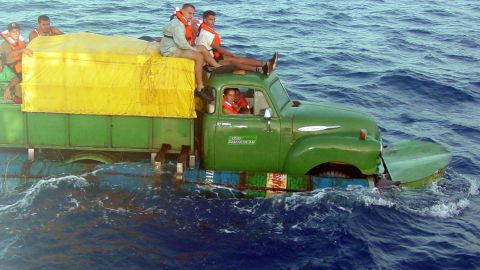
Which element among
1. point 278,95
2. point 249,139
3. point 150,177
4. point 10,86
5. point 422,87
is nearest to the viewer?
point 150,177

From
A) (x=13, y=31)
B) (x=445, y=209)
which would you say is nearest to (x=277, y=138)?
(x=445, y=209)

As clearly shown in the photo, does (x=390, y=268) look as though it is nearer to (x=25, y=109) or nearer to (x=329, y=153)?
(x=329, y=153)

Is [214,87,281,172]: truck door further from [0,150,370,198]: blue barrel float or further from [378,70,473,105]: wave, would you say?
[378,70,473,105]: wave

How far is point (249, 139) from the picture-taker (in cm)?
1166

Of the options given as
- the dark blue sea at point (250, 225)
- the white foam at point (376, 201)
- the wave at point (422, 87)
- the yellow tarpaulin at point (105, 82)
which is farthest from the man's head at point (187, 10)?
the wave at point (422, 87)

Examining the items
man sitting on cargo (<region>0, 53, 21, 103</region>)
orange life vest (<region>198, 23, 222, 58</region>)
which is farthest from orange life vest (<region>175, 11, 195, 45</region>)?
man sitting on cargo (<region>0, 53, 21, 103</region>)

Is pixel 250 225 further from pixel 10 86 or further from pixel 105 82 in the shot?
pixel 10 86

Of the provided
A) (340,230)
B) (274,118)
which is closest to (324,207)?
(340,230)

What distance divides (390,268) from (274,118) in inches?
141

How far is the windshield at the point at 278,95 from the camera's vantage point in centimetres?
1178

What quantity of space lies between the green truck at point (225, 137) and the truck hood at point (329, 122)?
0.07 ft

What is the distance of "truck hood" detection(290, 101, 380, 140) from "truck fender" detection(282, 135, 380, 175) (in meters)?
0.19

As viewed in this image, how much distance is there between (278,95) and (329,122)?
3.86ft

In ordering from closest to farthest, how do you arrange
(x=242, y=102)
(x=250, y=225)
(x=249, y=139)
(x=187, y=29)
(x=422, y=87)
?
(x=250, y=225) < (x=249, y=139) < (x=242, y=102) < (x=187, y=29) < (x=422, y=87)
